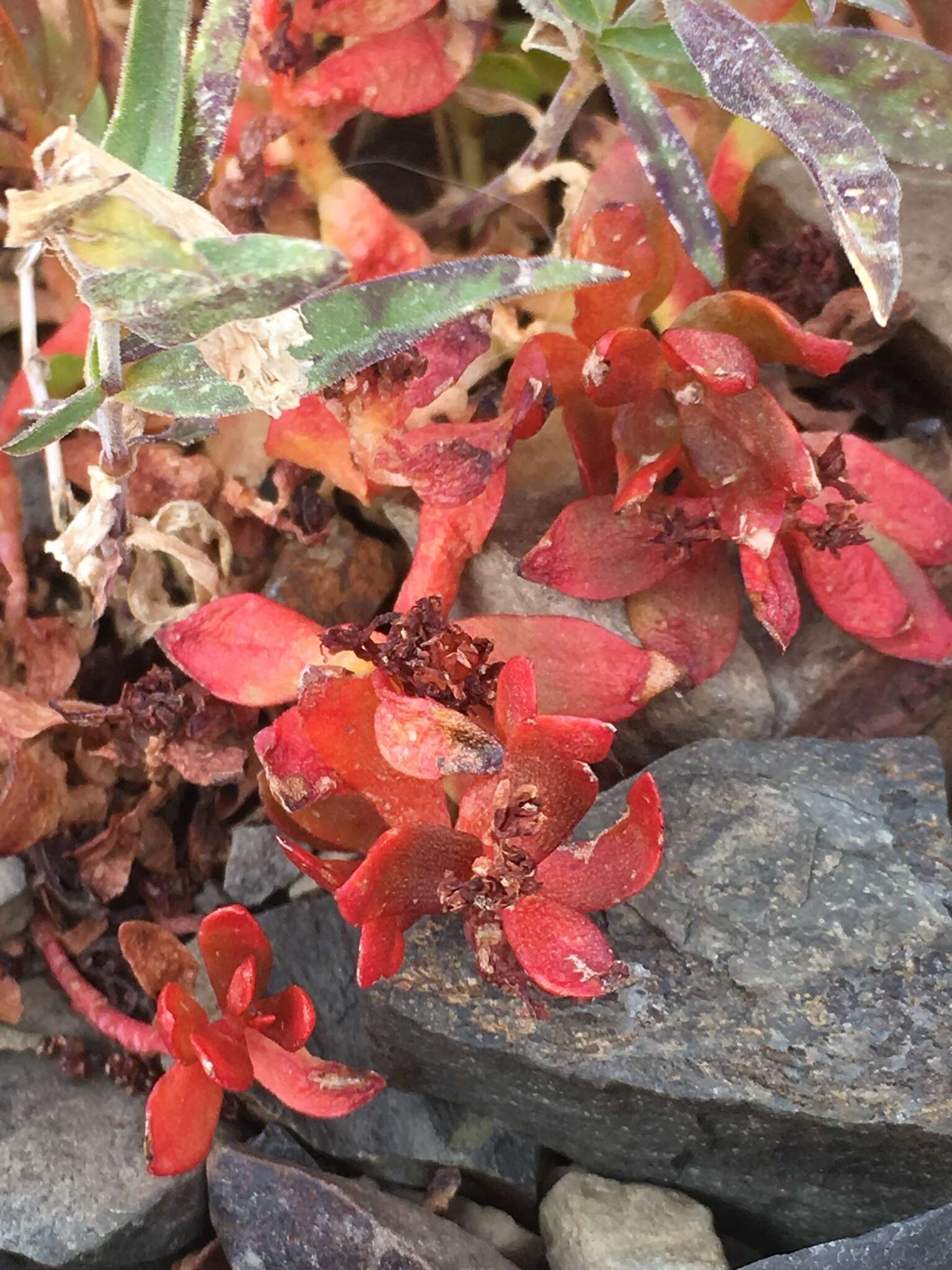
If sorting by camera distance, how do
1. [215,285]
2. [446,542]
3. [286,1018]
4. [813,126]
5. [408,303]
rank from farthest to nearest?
[446,542], [286,1018], [813,126], [408,303], [215,285]

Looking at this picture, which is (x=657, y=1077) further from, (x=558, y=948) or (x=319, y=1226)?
(x=319, y=1226)

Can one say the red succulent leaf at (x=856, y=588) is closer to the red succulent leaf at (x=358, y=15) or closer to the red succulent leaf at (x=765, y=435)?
the red succulent leaf at (x=765, y=435)

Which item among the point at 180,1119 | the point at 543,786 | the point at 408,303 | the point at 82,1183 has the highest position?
the point at 408,303

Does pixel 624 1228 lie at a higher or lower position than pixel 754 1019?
lower

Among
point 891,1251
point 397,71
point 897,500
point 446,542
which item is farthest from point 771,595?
point 397,71

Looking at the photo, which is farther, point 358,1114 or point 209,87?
point 358,1114

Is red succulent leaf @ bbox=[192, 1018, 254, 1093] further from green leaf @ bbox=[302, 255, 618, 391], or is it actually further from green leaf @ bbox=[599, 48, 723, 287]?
green leaf @ bbox=[599, 48, 723, 287]

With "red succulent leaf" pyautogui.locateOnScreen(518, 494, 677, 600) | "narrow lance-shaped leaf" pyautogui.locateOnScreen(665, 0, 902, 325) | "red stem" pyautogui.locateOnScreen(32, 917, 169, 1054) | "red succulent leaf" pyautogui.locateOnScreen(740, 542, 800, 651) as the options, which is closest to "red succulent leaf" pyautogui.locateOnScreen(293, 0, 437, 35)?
"narrow lance-shaped leaf" pyautogui.locateOnScreen(665, 0, 902, 325)


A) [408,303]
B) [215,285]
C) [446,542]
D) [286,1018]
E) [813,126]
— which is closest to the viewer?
[215,285]
